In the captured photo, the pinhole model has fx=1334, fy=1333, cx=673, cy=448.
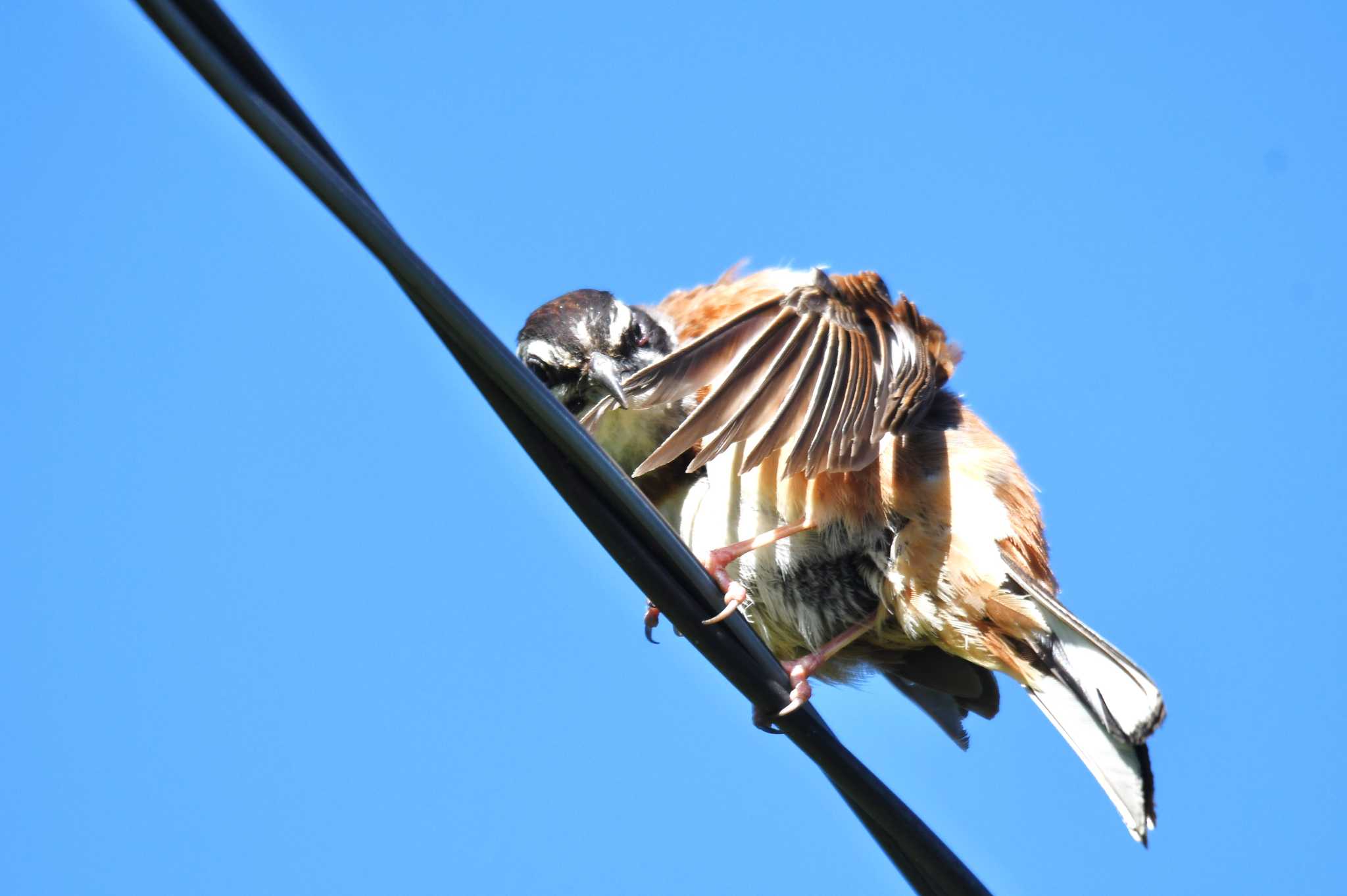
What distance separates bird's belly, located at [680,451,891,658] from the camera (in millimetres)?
4195

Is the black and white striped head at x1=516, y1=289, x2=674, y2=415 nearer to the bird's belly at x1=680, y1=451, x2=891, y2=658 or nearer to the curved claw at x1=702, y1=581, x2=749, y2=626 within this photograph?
the bird's belly at x1=680, y1=451, x2=891, y2=658

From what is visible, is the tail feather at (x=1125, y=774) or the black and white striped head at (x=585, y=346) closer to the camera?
the tail feather at (x=1125, y=774)

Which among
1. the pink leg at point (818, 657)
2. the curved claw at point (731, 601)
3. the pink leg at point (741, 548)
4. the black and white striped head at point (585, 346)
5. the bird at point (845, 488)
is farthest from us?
the black and white striped head at point (585, 346)

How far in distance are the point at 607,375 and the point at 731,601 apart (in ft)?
3.56

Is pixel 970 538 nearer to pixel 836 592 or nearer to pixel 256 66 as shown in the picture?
pixel 836 592

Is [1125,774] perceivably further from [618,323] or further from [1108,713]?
[618,323]

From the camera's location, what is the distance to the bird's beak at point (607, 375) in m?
4.33

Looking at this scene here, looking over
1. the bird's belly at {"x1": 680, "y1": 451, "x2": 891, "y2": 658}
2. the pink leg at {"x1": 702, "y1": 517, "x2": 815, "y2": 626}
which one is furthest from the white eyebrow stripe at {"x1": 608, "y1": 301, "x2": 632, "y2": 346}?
the pink leg at {"x1": 702, "y1": 517, "x2": 815, "y2": 626}

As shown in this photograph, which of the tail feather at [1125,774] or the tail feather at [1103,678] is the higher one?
the tail feather at [1103,678]

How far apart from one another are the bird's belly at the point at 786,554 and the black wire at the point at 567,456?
997 millimetres

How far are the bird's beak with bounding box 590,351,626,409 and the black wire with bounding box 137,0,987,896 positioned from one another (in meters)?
1.41

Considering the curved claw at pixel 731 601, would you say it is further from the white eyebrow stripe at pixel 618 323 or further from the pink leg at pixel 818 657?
the white eyebrow stripe at pixel 618 323

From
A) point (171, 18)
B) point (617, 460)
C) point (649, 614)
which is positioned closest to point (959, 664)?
point (649, 614)

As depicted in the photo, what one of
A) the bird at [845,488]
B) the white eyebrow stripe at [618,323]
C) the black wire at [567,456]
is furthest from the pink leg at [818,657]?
the white eyebrow stripe at [618,323]
